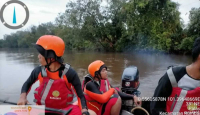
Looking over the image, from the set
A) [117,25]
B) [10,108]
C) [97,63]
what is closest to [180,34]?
[117,25]

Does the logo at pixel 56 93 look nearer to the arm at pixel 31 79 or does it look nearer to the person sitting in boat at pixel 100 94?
the arm at pixel 31 79

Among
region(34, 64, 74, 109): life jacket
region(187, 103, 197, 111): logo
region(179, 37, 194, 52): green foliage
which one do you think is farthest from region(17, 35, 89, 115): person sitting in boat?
region(179, 37, 194, 52): green foliage

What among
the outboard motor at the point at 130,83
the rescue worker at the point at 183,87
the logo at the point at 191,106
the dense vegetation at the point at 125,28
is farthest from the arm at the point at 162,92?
the dense vegetation at the point at 125,28

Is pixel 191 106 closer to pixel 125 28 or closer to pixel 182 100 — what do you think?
pixel 182 100

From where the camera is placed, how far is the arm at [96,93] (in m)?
2.41

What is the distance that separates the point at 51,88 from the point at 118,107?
960 millimetres

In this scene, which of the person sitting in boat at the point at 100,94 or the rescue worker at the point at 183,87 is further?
the person sitting in boat at the point at 100,94

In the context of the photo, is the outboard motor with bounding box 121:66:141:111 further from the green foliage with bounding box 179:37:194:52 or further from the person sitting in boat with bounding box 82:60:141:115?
the green foliage with bounding box 179:37:194:52

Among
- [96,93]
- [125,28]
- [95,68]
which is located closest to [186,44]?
[125,28]

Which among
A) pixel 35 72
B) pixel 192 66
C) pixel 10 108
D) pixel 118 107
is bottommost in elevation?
pixel 118 107

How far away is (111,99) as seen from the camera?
2484 millimetres

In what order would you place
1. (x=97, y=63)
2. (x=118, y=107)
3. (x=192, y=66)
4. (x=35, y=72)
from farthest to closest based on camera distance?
(x=97, y=63) → (x=118, y=107) → (x=35, y=72) → (x=192, y=66)

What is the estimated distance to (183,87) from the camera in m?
1.43

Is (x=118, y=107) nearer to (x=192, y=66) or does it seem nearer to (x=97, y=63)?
(x=97, y=63)
